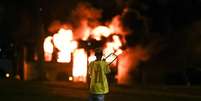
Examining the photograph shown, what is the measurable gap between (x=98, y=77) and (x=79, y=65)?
19179 mm

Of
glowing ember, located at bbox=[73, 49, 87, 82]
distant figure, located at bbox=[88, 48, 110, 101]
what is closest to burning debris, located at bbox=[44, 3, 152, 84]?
glowing ember, located at bbox=[73, 49, 87, 82]

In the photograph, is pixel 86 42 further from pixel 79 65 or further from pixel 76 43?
pixel 79 65

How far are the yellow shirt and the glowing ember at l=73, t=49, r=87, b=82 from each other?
18863 millimetres

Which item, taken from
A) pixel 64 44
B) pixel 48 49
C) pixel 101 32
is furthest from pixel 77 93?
pixel 48 49

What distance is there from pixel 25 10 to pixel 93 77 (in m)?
24.6

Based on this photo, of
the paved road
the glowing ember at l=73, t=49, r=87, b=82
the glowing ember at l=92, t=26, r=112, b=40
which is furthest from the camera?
the glowing ember at l=92, t=26, r=112, b=40

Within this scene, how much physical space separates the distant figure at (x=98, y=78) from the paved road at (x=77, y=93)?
24.4 feet

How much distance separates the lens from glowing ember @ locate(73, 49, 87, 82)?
31.6m

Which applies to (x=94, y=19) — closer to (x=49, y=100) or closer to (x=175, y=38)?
(x=175, y=38)

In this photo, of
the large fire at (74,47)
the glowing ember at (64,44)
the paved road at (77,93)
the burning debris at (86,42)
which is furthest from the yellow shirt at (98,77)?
the glowing ember at (64,44)

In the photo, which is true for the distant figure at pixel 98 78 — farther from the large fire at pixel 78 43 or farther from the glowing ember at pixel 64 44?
the glowing ember at pixel 64 44

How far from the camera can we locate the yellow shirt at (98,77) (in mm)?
12344

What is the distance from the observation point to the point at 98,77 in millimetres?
12508

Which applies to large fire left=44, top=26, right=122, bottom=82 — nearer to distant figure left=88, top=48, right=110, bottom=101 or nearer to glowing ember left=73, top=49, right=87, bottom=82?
glowing ember left=73, top=49, right=87, bottom=82
